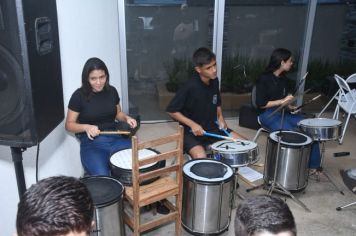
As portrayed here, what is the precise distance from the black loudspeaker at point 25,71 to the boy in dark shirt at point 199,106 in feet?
3.76

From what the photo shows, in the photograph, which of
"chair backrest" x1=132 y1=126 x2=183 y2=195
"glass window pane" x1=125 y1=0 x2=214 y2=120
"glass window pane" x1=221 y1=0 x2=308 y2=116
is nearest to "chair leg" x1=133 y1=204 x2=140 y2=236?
"chair backrest" x1=132 y1=126 x2=183 y2=195

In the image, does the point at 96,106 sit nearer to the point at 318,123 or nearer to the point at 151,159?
the point at 151,159

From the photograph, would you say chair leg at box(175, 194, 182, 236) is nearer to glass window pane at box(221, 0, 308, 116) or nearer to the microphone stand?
the microphone stand

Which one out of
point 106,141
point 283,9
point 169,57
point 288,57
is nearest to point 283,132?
point 288,57

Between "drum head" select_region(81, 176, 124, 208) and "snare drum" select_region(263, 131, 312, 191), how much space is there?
134cm

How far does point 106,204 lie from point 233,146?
99cm

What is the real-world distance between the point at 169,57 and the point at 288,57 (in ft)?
5.71

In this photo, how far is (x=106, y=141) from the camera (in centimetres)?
242

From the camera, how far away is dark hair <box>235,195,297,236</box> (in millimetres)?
1055

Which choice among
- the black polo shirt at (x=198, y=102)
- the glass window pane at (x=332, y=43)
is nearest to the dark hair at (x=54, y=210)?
the black polo shirt at (x=198, y=102)

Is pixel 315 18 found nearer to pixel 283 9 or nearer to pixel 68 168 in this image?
pixel 283 9

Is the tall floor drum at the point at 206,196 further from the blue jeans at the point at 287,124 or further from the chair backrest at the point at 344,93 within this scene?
the chair backrest at the point at 344,93

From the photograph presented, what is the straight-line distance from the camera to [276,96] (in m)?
3.09

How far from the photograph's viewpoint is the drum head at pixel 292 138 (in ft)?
8.45
